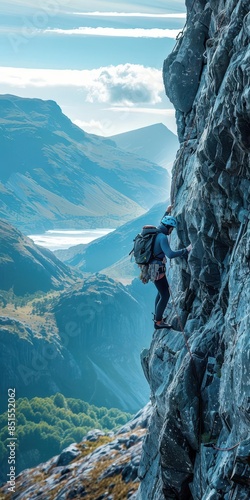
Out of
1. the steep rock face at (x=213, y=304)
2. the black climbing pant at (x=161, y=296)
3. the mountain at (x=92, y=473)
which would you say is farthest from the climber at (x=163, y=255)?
the mountain at (x=92, y=473)

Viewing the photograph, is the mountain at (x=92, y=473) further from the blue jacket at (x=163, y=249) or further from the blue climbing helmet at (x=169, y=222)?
the blue climbing helmet at (x=169, y=222)

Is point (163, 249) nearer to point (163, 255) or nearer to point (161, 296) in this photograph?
point (163, 255)

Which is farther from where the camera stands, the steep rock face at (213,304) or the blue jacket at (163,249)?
the blue jacket at (163,249)

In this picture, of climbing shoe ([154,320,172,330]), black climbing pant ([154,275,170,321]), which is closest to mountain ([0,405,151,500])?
climbing shoe ([154,320,172,330])

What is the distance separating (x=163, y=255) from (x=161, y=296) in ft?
7.83

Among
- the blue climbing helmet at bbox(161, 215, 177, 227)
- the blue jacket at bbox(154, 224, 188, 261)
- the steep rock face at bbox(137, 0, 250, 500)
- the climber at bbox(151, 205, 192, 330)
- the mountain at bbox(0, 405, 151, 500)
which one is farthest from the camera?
the mountain at bbox(0, 405, 151, 500)

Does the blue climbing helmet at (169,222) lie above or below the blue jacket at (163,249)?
above

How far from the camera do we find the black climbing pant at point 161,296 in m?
27.6

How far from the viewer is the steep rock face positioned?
59.7 ft

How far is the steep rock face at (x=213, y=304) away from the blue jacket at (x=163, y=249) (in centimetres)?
69

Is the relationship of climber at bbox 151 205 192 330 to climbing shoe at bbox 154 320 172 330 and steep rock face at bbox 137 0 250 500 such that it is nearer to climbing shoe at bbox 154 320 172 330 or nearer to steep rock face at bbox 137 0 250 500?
climbing shoe at bbox 154 320 172 330

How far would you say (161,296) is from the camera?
2811 cm

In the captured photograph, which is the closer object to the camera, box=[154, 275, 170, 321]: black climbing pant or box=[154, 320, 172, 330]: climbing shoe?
box=[154, 275, 170, 321]: black climbing pant

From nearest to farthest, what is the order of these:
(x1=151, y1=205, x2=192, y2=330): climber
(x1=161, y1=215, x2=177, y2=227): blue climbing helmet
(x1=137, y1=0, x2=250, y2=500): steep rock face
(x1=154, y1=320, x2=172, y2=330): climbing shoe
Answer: (x1=137, y1=0, x2=250, y2=500): steep rock face
(x1=151, y1=205, x2=192, y2=330): climber
(x1=161, y1=215, x2=177, y2=227): blue climbing helmet
(x1=154, y1=320, x2=172, y2=330): climbing shoe
